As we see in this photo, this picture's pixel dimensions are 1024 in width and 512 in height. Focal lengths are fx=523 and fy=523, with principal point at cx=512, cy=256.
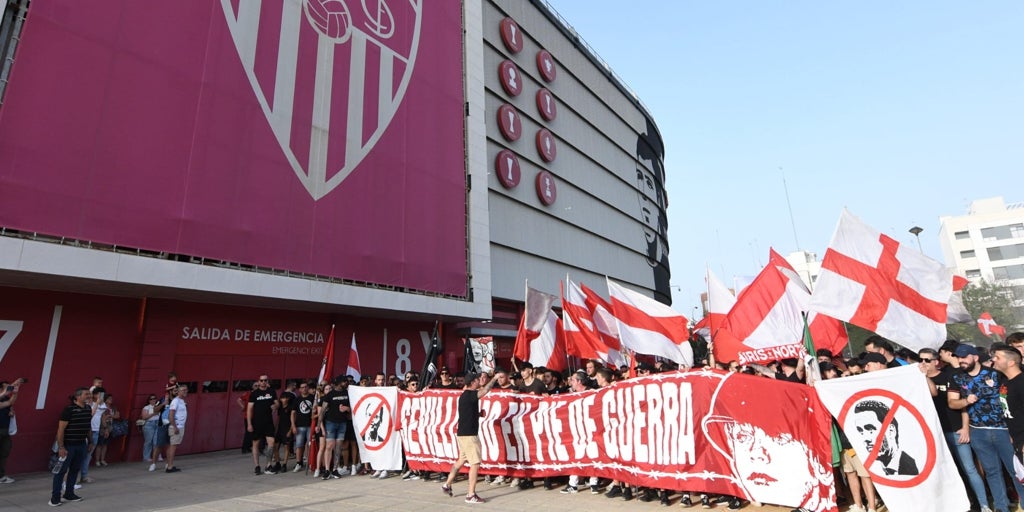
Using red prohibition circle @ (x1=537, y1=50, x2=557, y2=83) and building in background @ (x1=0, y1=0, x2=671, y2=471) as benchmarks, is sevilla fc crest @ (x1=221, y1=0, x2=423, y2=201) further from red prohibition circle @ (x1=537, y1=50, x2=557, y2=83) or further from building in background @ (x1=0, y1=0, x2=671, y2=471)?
red prohibition circle @ (x1=537, y1=50, x2=557, y2=83)

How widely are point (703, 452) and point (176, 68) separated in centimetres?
1569

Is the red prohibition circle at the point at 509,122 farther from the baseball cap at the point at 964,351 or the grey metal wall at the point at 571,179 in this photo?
the baseball cap at the point at 964,351

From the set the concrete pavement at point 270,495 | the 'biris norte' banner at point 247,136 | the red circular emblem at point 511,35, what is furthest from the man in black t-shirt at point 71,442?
the red circular emblem at point 511,35

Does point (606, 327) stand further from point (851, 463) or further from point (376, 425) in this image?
point (851, 463)

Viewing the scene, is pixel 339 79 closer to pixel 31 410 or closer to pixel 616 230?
pixel 31 410

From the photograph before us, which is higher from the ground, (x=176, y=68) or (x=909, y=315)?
(x=176, y=68)

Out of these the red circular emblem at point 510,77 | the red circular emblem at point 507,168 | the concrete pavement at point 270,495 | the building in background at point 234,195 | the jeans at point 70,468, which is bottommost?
the concrete pavement at point 270,495

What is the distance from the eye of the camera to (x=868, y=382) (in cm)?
612

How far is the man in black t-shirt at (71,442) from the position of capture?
8.68m

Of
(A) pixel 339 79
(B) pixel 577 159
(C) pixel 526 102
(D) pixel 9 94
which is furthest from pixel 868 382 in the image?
(B) pixel 577 159

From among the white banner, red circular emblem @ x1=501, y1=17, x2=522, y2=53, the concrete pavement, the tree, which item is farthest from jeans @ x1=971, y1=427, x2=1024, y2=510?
the tree

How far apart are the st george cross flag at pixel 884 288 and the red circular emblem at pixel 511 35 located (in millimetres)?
26948

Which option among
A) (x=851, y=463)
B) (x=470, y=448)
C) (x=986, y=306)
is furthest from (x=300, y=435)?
(x=986, y=306)

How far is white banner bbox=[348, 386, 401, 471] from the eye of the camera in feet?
34.9
